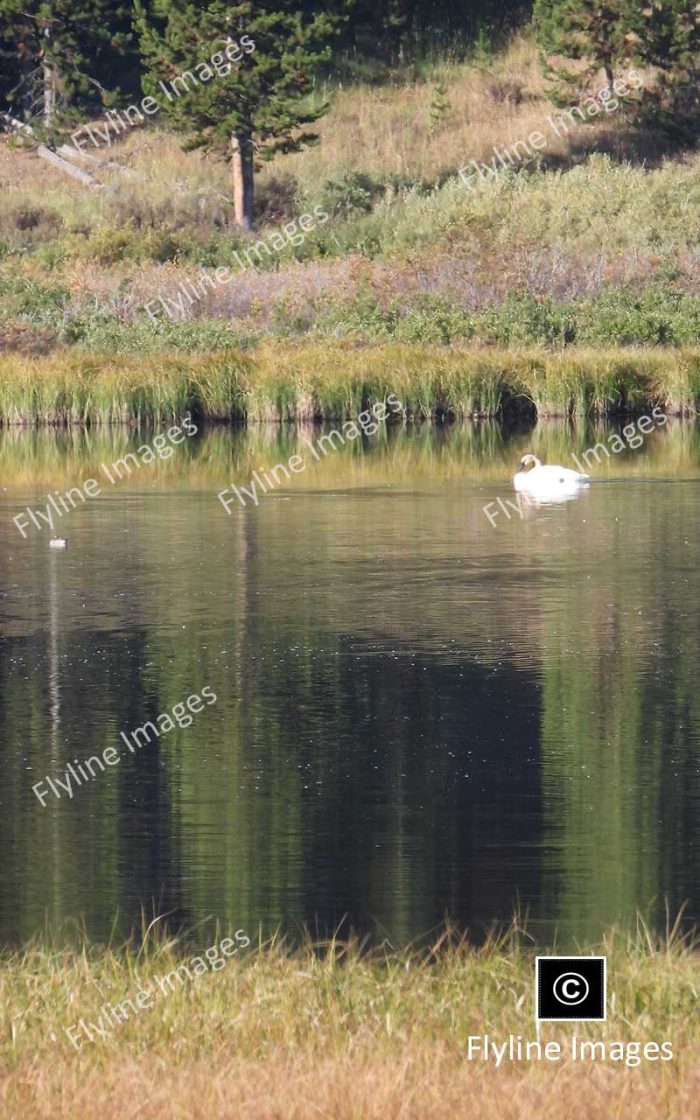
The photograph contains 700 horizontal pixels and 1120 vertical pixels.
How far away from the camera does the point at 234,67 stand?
165 feet

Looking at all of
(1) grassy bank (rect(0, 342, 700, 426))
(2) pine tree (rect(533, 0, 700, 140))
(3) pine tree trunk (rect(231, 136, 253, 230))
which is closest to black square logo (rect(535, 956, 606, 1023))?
(1) grassy bank (rect(0, 342, 700, 426))

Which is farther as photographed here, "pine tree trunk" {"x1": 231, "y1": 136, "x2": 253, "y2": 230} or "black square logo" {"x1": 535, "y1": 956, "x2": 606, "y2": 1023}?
"pine tree trunk" {"x1": 231, "y1": 136, "x2": 253, "y2": 230}

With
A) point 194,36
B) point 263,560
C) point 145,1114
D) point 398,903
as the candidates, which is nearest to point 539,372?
point 263,560

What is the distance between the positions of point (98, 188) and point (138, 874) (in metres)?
50.5

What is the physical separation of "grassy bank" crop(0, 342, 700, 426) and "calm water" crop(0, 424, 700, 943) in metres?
10.8

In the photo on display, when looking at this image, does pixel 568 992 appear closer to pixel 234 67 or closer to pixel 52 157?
pixel 234 67

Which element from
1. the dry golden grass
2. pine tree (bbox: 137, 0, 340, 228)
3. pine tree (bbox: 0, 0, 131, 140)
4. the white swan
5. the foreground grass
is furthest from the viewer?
the dry golden grass

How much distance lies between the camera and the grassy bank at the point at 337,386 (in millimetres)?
32812

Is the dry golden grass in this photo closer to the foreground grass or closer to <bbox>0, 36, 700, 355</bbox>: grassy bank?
<bbox>0, 36, 700, 355</bbox>: grassy bank

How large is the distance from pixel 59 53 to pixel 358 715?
4770 cm
